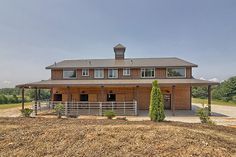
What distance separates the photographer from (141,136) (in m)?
6.84

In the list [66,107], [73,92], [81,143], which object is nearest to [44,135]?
[81,143]

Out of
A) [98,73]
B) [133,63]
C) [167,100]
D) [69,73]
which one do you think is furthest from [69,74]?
[167,100]

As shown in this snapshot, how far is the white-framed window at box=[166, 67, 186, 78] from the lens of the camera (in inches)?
882

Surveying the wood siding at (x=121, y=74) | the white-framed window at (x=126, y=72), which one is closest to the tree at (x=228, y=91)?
the wood siding at (x=121, y=74)

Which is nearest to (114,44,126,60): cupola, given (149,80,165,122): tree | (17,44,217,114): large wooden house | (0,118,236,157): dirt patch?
(17,44,217,114): large wooden house

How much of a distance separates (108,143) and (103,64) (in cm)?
1890

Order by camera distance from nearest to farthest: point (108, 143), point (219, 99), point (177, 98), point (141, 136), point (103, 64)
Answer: point (108, 143), point (141, 136), point (177, 98), point (103, 64), point (219, 99)

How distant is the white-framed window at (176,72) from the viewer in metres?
22.4

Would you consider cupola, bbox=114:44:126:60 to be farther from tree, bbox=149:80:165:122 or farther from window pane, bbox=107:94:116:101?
tree, bbox=149:80:165:122

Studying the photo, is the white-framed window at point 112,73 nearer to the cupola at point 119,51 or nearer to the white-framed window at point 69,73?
the cupola at point 119,51

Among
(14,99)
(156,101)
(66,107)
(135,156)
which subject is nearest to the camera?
(135,156)

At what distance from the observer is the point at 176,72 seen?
2259 cm

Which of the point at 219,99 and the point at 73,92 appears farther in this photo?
the point at 219,99

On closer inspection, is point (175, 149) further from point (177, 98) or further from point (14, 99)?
point (14, 99)
